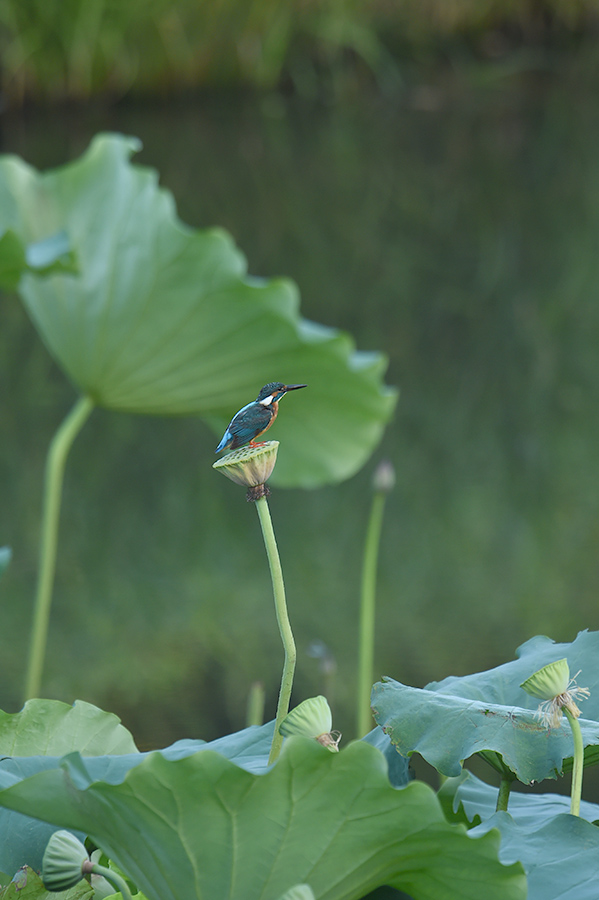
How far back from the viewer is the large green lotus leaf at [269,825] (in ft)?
0.93

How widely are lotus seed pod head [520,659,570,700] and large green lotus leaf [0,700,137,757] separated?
16 cm

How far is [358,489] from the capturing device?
176cm

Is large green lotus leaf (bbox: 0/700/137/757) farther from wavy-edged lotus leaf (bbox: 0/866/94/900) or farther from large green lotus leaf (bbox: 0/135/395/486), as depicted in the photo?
large green lotus leaf (bbox: 0/135/395/486)

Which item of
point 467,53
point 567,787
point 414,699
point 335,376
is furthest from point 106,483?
point 467,53

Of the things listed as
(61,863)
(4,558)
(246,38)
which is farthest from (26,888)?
(246,38)

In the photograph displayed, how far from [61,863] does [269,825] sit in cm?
6

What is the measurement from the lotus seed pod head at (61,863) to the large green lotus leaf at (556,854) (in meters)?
0.11

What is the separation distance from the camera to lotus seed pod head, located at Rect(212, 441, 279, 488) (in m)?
0.29

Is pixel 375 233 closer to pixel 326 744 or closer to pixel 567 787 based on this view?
pixel 567 787

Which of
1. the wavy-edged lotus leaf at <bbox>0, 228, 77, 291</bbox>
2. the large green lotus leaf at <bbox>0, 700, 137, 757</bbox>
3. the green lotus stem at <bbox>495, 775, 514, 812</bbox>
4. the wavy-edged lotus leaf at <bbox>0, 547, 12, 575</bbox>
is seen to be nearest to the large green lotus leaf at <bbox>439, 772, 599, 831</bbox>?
the green lotus stem at <bbox>495, 775, 514, 812</bbox>

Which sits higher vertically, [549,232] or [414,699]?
[414,699]

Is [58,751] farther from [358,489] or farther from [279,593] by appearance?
[358,489]

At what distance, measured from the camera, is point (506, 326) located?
252 cm

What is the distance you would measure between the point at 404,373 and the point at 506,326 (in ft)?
→ 1.28
